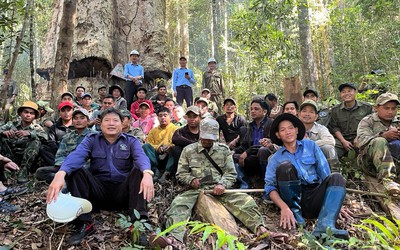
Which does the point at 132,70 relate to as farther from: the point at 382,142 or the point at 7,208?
the point at 382,142

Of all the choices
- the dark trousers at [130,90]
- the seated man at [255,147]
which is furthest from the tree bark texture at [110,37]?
the seated man at [255,147]

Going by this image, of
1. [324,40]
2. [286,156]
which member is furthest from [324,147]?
[324,40]

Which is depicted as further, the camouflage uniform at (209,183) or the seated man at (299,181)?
the camouflage uniform at (209,183)

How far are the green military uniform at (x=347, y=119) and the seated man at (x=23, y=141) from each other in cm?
517

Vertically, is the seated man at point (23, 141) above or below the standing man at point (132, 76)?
below

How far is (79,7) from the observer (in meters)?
10.5

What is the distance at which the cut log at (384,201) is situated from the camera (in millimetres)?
4293

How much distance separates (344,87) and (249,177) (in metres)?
2.37

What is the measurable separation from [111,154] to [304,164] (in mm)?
2407

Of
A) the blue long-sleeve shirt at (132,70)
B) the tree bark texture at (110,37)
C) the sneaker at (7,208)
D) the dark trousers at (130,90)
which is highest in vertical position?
the tree bark texture at (110,37)

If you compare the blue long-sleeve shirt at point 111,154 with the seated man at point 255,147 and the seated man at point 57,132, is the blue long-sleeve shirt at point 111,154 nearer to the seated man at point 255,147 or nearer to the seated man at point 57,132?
the seated man at point 255,147

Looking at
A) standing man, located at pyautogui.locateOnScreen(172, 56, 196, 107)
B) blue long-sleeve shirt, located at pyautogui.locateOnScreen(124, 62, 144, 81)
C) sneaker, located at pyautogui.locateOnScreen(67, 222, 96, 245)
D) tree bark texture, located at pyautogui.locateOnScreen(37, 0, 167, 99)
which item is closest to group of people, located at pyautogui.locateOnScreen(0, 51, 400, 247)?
sneaker, located at pyautogui.locateOnScreen(67, 222, 96, 245)

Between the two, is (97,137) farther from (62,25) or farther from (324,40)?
(324,40)

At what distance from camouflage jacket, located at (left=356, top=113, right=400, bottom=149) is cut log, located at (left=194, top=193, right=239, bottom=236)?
2.48 m
